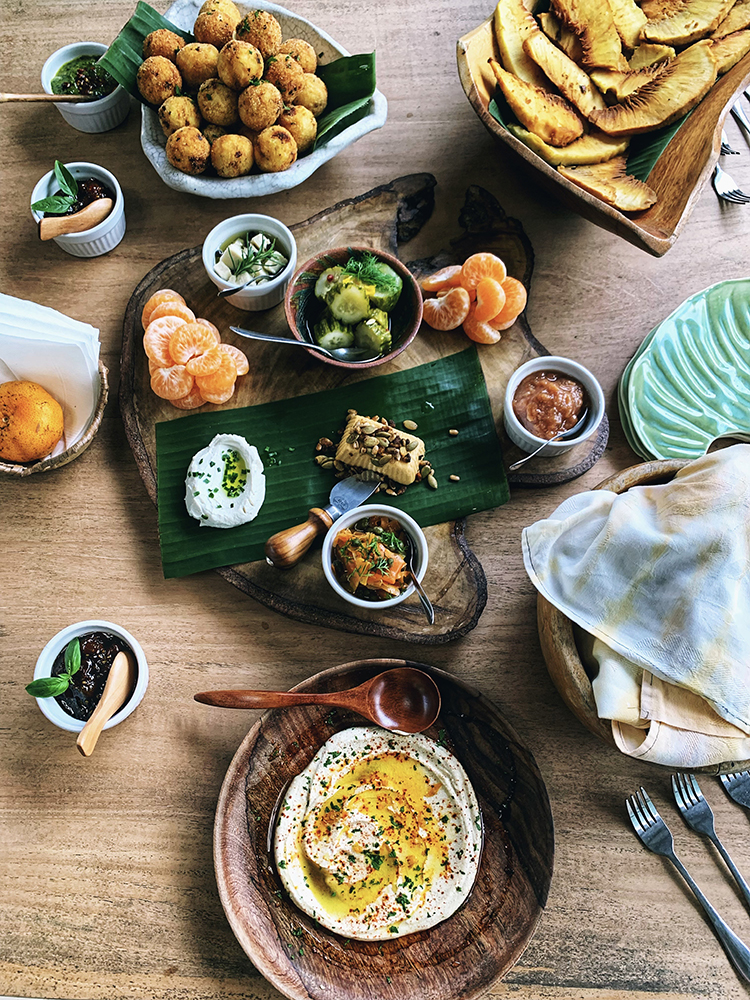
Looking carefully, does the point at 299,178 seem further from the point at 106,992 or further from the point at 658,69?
the point at 106,992

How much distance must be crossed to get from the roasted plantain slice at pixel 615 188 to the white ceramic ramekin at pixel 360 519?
52.2 inches

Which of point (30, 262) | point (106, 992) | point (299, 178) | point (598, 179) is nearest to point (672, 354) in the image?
point (598, 179)

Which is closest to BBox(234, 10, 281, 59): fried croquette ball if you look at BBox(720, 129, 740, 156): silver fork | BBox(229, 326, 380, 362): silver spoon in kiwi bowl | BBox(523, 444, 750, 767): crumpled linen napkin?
BBox(229, 326, 380, 362): silver spoon in kiwi bowl

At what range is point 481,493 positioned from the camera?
7.98ft

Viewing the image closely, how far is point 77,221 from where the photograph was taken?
2.52 metres

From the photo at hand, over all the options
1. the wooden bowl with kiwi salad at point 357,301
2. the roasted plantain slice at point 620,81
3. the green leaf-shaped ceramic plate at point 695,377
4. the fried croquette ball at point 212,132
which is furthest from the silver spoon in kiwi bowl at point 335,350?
the roasted plantain slice at point 620,81

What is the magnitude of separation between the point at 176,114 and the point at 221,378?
0.97 meters

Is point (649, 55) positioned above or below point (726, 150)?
above

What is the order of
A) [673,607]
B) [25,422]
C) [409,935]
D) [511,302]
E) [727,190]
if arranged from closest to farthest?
[673,607] < [409,935] < [25,422] < [511,302] < [727,190]

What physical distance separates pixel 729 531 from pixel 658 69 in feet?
6.31

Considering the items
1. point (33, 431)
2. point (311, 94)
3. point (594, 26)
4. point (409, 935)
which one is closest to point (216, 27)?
point (311, 94)

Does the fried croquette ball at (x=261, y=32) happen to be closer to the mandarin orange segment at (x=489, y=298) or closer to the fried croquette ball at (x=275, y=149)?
the fried croquette ball at (x=275, y=149)

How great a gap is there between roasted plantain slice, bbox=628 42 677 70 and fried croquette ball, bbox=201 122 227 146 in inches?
62.6

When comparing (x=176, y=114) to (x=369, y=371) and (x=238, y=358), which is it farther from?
(x=369, y=371)
